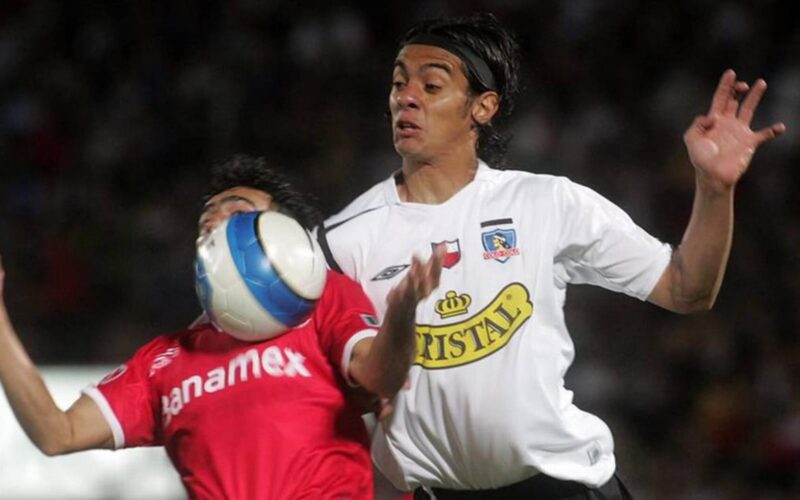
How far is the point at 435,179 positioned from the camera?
439cm

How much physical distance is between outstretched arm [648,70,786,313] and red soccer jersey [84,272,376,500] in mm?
864

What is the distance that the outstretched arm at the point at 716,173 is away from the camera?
13.0 ft

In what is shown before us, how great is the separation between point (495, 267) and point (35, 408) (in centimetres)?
126

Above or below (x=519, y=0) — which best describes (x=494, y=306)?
below

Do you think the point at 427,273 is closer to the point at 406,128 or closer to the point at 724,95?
the point at 406,128

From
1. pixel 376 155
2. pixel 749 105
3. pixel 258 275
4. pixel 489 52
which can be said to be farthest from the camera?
pixel 376 155

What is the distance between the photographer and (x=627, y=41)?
9898 mm

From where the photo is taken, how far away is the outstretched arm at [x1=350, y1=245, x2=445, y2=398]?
3535 mm

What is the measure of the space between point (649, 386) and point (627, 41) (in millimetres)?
2552

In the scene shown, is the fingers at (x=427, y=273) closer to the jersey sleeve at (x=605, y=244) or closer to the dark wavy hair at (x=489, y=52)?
the jersey sleeve at (x=605, y=244)

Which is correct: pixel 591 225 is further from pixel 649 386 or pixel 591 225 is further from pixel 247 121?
pixel 247 121

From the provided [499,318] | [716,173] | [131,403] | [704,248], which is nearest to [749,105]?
[716,173]

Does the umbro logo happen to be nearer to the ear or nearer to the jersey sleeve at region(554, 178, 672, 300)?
the jersey sleeve at region(554, 178, 672, 300)

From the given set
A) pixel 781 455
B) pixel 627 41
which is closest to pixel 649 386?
pixel 781 455
